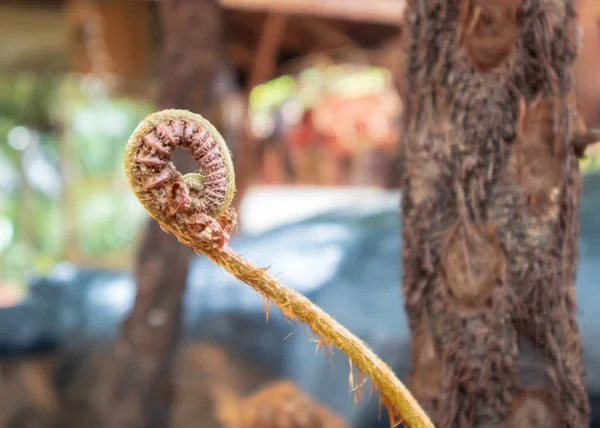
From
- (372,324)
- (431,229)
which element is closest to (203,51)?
(372,324)

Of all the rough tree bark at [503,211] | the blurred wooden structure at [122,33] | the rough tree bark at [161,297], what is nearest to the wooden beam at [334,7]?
the blurred wooden structure at [122,33]

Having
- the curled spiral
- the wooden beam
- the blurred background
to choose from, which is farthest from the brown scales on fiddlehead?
the wooden beam

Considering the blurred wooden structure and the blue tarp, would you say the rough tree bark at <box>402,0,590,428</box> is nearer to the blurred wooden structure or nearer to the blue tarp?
the blue tarp

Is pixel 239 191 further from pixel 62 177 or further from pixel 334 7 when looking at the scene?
pixel 62 177

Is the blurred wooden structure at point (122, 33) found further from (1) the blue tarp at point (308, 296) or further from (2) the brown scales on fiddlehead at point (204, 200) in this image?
(2) the brown scales on fiddlehead at point (204, 200)

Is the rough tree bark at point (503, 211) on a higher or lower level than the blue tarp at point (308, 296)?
higher

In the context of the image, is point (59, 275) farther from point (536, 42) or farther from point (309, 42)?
point (536, 42)

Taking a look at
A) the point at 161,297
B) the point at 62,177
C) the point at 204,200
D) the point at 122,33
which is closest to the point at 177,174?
the point at 204,200
